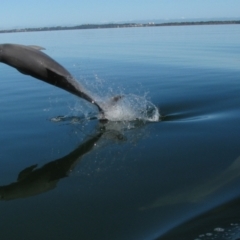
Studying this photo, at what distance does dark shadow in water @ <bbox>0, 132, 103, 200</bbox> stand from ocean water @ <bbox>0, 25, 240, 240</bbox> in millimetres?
24

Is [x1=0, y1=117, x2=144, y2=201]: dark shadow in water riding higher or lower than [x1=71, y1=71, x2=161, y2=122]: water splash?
lower

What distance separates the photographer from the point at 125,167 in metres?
10.2

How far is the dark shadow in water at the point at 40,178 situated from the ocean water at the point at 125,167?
24mm

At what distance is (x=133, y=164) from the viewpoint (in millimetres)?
10344

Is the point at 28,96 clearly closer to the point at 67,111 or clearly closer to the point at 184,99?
the point at 67,111

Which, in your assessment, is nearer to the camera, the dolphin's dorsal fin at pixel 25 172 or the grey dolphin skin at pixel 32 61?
the dolphin's dorsal fin at pixel 25 172

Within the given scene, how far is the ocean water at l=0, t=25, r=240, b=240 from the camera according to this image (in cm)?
765

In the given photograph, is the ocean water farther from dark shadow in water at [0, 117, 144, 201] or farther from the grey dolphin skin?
the grey dolphin skin

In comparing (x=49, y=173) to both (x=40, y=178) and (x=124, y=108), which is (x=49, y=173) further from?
(x=124, y=108)

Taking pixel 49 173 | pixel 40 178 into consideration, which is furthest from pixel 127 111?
pixel 40 178

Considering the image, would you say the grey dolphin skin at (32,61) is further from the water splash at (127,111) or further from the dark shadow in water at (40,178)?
the dark shadow in water at (40,178)

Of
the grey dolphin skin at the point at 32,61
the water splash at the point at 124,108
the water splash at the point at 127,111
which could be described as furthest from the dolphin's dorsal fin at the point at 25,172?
the water splash at the point at 127,111

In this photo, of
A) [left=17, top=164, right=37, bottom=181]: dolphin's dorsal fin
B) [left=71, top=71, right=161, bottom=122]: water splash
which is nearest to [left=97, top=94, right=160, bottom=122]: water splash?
[left=71, top=71, right=161, bottom=122]: water splash

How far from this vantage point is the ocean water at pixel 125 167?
7648 millimetres
